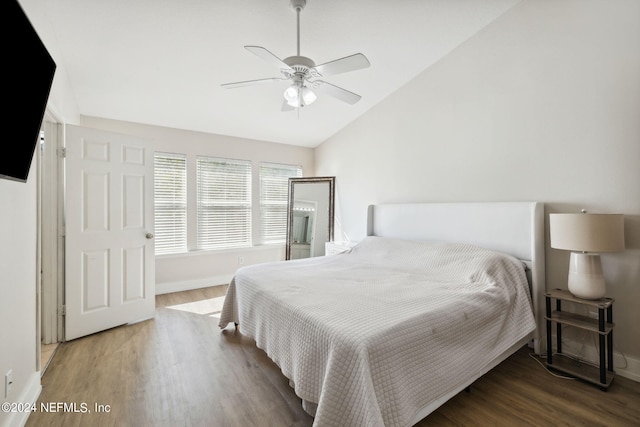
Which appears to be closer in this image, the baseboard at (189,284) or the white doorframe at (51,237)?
the white doorframe at (51,237)

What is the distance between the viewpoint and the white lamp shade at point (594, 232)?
72.7 inches

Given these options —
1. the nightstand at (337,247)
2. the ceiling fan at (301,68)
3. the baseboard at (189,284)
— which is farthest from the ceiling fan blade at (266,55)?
the baseboard at (189,284)

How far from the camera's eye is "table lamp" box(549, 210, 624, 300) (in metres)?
1.85

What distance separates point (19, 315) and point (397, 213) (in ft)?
11.0

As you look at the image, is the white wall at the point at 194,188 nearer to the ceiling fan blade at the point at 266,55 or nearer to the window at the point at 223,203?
the window at the point at 223,203

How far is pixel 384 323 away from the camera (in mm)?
1448

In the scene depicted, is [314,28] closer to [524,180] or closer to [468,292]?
[524,180]

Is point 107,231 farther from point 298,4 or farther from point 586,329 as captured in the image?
point 586,329

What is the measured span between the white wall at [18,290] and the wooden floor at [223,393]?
24 cm

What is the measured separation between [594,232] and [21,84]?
3.27m

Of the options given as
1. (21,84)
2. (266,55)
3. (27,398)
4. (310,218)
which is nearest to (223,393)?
(27,398)

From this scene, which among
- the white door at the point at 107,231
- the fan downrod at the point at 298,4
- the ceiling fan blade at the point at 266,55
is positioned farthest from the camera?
the white door at the point at 107,231

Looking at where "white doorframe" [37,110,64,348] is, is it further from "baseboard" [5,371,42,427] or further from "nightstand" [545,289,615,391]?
"nightstand" [545,289,615,391]

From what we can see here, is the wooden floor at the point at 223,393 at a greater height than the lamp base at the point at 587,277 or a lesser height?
lesser
